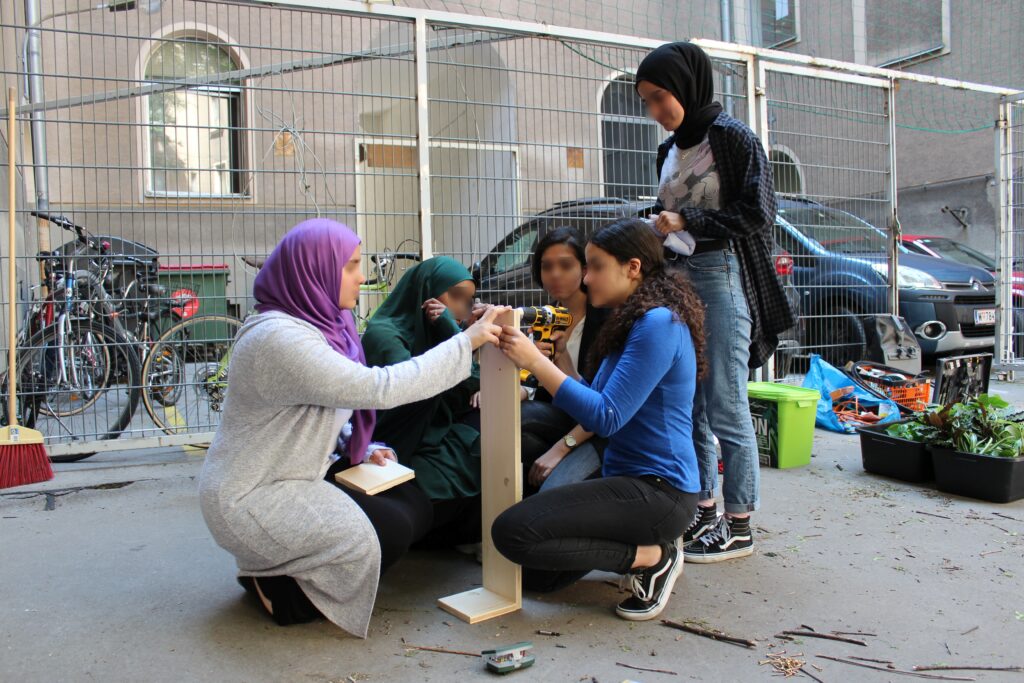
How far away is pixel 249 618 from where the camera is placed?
2.34 metres

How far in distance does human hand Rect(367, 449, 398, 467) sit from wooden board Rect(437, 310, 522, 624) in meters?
0.31

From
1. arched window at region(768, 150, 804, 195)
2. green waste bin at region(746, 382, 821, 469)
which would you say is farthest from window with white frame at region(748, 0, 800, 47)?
green waste bin at region(746, 382, 821, 469)

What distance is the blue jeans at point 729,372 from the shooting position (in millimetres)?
2828

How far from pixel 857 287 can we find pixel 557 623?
428 centimetres

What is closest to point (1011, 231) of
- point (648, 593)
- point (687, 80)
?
point (687, 80)

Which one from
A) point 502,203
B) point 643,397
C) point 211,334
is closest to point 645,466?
point 643,397

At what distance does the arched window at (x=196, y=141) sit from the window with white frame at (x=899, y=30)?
8.38 meters

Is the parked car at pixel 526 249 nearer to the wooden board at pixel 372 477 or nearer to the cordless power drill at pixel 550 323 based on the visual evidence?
the cordless power drill at pixel 550 323

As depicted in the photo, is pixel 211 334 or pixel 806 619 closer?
pixel 806 619

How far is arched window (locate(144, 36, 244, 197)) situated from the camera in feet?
13.5

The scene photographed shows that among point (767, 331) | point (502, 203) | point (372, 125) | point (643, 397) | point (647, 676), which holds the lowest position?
point (647, 676)

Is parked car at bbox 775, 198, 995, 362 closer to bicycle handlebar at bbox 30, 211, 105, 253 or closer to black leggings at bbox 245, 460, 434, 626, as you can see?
black leggings at bbox 245, 460, 434, 626

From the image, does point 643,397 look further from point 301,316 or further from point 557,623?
point 301,316

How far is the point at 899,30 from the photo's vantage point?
37.3ft
